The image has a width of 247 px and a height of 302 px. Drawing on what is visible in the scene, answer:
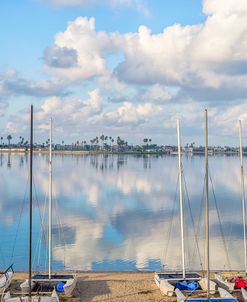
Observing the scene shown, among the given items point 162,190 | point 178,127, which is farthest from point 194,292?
point 162,190

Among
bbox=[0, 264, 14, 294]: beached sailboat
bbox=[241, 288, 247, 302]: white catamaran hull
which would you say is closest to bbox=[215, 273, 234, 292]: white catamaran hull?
bbox=[241, 288, 247, 302]: white catamaran hull

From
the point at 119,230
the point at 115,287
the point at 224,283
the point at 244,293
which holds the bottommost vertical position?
the point at 119,230

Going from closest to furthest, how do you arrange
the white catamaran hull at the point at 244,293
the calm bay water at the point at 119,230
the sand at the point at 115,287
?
the white catamaran hull at the point at 244,293, the sand at the point at 115,287, the calm bay water at the point at 119,230

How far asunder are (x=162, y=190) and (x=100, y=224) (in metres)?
40.0

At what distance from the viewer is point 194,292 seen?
2302cm

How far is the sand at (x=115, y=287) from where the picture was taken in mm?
22953

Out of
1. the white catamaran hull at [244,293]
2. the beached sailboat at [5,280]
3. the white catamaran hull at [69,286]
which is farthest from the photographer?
the beached sailboat at [5,280]

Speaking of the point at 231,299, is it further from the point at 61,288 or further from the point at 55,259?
the point at 55,259

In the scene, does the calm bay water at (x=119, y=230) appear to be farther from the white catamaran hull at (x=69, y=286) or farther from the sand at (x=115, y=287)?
the white catamaran hull at (x=69, y=286)

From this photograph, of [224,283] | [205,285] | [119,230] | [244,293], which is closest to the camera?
[244,293]

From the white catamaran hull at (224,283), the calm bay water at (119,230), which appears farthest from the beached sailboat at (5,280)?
the white catamaran hull at (224,283)

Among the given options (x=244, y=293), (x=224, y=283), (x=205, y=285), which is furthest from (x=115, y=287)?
(x=244, y=293)

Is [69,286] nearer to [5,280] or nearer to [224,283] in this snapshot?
[5,280]

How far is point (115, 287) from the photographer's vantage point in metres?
24.8
